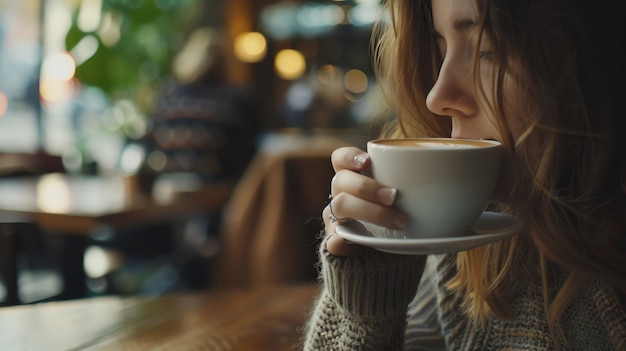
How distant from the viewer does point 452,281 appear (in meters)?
0.79

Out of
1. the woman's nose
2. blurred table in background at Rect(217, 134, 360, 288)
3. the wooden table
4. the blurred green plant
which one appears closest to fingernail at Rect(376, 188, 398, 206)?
the woman's nose

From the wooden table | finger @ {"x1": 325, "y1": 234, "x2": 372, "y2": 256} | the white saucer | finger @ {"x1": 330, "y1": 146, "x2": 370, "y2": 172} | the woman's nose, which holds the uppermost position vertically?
the woman's nose

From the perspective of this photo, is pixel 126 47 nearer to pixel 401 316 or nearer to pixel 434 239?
pixel 401 316

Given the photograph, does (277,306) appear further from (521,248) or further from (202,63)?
(202,63)

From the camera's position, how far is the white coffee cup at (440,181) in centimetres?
52

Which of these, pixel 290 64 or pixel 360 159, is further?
pixel 290 64

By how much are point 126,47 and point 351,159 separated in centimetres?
395

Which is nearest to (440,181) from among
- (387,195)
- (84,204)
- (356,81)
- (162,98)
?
(387,195)

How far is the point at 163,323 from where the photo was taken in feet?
2.50

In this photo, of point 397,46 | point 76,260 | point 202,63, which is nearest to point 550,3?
point 397,46

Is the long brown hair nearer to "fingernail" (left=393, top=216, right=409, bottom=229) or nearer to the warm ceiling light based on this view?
"fingernail" (left=393, top=216, right=409, bottom=229)

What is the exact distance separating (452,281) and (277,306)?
0.24 meters

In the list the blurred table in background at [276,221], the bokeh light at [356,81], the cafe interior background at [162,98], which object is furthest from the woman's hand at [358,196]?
the bokeh light at [356,81]

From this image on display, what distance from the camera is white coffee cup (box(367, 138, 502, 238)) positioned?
521mm
